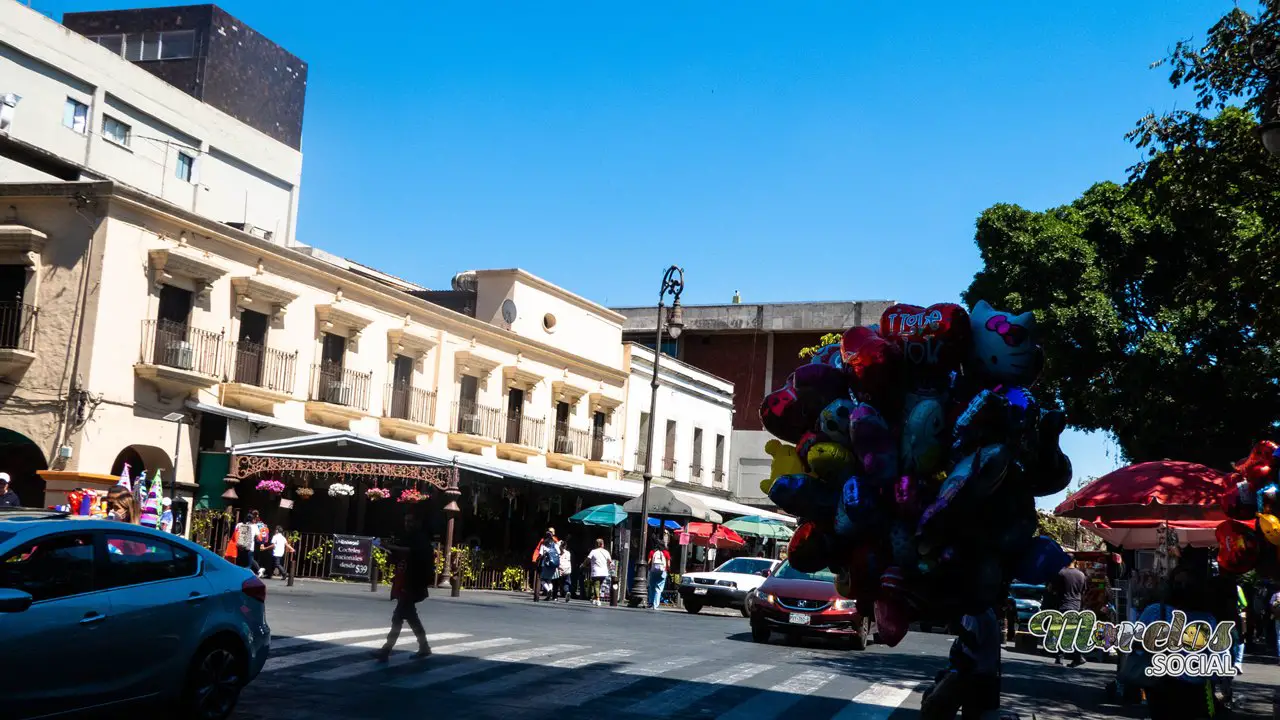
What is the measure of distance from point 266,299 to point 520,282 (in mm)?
10949

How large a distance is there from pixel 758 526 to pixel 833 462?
1295 inches

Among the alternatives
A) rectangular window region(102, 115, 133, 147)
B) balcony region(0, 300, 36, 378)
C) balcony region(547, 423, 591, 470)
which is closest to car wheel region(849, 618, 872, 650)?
balcony region(0, 300, 36, 378)

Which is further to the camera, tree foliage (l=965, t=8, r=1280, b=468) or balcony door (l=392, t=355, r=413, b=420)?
balcony door (l=392, t=355, r=413, b=420)

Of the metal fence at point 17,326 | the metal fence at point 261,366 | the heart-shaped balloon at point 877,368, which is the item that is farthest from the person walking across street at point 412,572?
the metal fence at point 261,366

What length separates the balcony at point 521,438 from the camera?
3744cm

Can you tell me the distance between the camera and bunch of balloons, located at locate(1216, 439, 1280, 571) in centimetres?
1015

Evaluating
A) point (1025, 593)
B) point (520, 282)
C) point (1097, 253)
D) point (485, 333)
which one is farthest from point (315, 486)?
point (1097, 253)

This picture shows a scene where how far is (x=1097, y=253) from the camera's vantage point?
29531mm

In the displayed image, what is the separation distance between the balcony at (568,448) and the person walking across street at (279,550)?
1335 centimetres

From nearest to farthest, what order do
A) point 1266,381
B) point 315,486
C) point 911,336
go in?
point 911,336
point 1266,381
point 315,486

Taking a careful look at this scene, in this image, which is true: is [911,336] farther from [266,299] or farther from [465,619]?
[266,299]

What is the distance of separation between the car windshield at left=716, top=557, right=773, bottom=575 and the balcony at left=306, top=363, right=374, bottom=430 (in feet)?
33.6

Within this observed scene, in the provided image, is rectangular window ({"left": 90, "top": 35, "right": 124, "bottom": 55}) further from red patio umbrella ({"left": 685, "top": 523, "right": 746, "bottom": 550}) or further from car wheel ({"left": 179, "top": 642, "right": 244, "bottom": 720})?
car wheel ({"left": 179, "top": 642, "right": 244, "bottom": 720})

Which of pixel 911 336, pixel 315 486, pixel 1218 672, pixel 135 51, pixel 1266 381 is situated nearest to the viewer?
pixel 911 336
